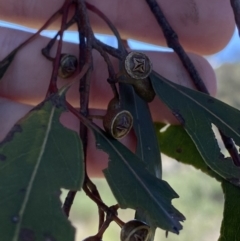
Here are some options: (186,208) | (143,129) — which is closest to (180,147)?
(143,129)

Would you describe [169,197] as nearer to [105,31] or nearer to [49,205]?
[49,205]

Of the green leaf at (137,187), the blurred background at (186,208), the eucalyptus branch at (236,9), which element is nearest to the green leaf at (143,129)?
the green leaf at (137,187)

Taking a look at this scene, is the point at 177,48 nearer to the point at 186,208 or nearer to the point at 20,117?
the point at 20,117

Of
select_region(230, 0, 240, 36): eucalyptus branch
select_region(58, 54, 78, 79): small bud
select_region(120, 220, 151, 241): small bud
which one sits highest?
select_region(230, 0, 240, 36): eucalyptus branch

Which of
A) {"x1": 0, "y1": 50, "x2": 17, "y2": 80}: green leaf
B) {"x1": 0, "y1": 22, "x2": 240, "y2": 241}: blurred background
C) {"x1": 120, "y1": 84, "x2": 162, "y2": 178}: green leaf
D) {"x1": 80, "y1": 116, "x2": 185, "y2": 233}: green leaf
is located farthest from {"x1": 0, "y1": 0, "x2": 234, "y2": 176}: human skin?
{"x1": 0, "y1": 22, "x2": 240, "y2": 241}: blurred background

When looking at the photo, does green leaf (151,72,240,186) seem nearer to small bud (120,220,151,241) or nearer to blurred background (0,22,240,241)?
small bud (120,220,151,241)

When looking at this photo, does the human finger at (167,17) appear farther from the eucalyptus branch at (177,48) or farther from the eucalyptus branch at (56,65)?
the eucalyptus branch at (56,65)
